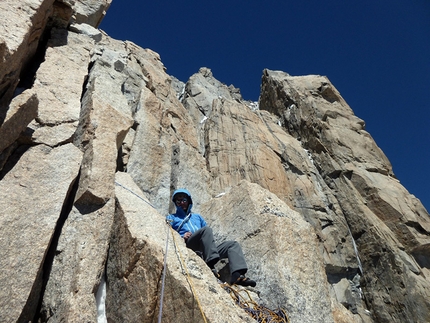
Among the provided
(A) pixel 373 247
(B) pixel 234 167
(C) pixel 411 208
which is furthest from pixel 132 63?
(C) pixel 411 208

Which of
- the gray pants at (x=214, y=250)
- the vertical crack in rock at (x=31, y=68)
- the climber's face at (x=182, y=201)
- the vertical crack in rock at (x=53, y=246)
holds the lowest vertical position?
the vertical crack in rock at (x=53, y=246)

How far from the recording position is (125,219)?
280 inches

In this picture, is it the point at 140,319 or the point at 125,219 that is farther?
the point at 125,219

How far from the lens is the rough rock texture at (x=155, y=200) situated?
623 centimetres

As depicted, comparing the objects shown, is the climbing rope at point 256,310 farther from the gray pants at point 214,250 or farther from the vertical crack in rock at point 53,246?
the vertical crack in rock at point 53,246

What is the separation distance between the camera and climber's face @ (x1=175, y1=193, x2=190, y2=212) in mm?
10248

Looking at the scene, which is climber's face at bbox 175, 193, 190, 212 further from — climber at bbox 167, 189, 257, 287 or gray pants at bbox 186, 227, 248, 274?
gray pants at bbox 186, 227, 248, 274

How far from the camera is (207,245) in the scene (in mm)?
8672

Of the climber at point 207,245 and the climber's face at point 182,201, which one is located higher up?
the climber's face at point 182,201

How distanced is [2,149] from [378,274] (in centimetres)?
1341

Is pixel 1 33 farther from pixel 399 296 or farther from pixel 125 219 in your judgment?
pixel 399 296

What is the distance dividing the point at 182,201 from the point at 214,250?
7.01 feet

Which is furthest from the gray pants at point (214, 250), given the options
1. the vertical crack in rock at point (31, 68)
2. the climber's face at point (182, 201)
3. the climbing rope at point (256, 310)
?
the vertical crack in rock at point (31, 68)

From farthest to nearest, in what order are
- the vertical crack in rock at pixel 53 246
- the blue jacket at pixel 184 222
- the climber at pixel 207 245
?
1. the blue jacket at pixel 184 222
2. the climber at pixel 207 245
3. the vertical crack in rock at pixel 53 246
